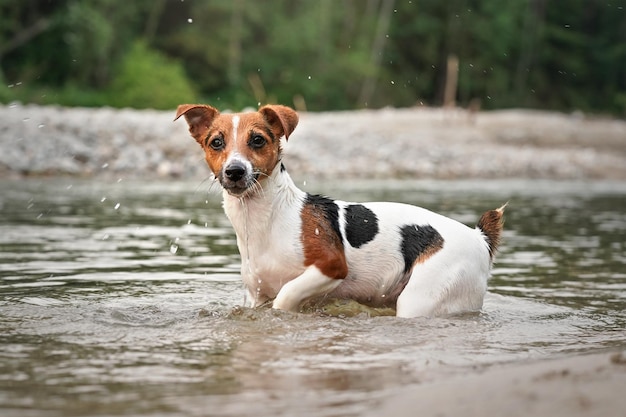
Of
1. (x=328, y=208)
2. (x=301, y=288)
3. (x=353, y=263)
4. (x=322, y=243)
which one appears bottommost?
(x=301, y=288)

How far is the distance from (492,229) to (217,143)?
2208mm

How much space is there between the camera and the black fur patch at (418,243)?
6.73 metres

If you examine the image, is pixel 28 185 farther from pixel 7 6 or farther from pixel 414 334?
pixel 7 6

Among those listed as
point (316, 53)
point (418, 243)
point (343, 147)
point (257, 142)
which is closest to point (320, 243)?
point (418, 243)

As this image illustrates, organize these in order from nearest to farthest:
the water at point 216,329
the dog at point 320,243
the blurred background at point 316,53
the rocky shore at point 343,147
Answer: the water at point 216,329
the dog at point 320,243
the rocky shore at point 343,147
the blurred background at point 316,53

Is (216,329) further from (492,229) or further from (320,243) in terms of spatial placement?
(492,229)

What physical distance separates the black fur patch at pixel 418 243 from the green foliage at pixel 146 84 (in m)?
37.2

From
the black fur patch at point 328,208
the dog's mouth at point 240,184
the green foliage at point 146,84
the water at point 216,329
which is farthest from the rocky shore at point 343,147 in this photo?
the dog's mouth at point 240,184

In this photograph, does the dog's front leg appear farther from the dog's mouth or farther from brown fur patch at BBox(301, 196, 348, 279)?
the dog's mouth

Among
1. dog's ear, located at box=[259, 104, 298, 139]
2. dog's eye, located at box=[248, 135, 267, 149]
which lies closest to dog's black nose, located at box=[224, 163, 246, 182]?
dog's eye, located at box=[248, 135, 267, 149]

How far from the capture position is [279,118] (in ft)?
21.6

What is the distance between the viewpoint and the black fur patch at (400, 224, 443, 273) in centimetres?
673

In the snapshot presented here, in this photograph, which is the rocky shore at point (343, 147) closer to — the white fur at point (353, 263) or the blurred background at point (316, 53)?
the blurred background at point (316, 53)

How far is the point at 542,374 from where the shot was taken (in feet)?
15.1
